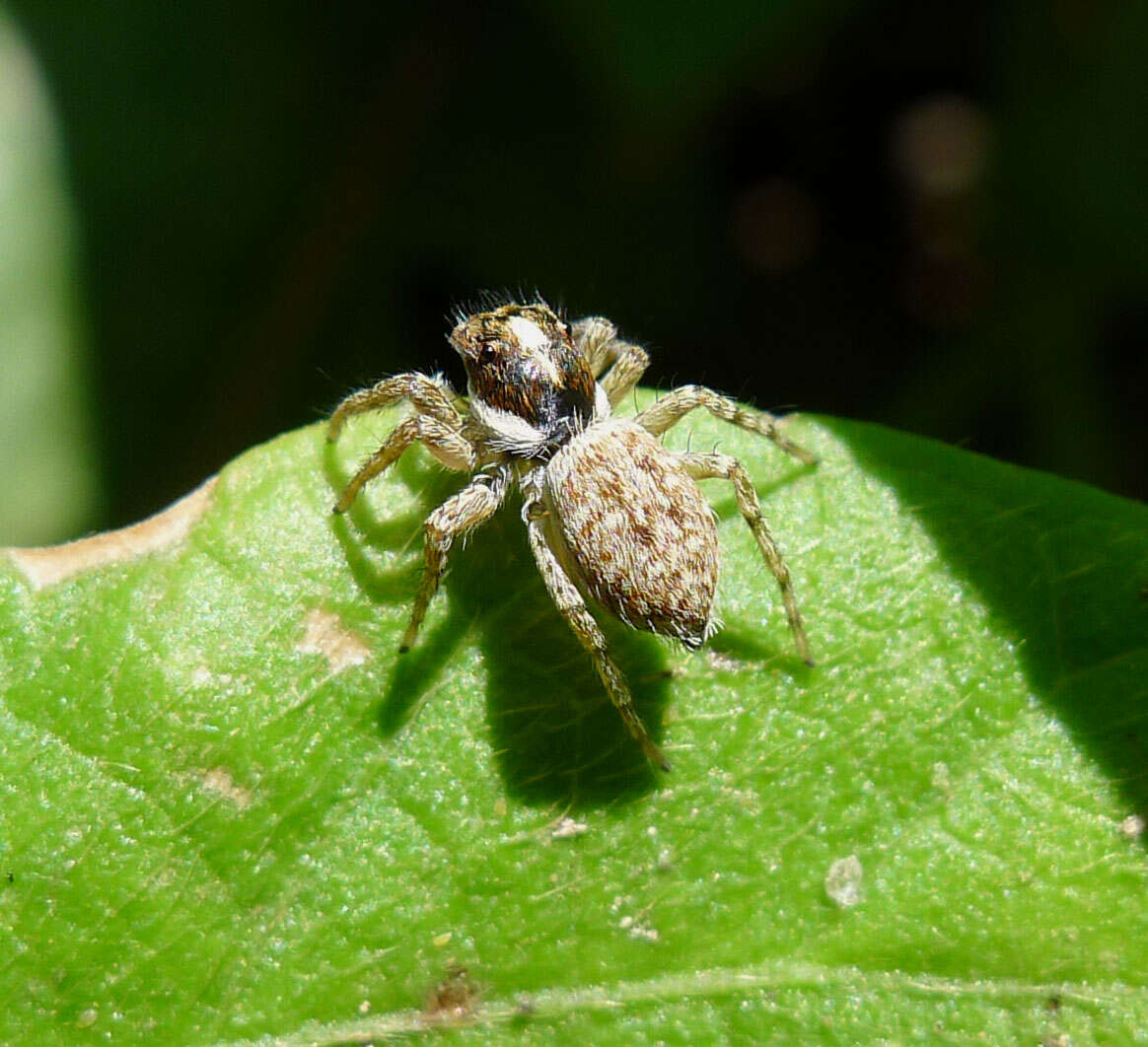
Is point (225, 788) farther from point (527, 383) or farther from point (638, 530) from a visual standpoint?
point (527, 383)

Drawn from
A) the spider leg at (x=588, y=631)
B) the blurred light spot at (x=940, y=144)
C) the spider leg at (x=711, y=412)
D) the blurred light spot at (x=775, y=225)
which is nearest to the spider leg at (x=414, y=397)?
the spider leg at (x=588, y=631)

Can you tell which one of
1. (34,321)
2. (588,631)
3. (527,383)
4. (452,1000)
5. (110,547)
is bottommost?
(452,1000)

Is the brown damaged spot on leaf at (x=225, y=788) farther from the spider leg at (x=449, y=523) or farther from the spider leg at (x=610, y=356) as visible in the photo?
the spider leg at (x=610, y=356)

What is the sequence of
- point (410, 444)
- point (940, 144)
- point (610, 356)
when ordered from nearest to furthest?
point (410, 444) < point (610, 356) < point (940, 144)

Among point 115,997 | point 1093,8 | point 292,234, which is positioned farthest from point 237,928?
point 1093,8

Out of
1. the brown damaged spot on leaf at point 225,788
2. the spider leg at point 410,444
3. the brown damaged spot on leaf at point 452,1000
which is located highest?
the spider leg at point 410,444

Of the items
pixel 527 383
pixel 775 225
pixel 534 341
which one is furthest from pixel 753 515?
pixel 775 225
